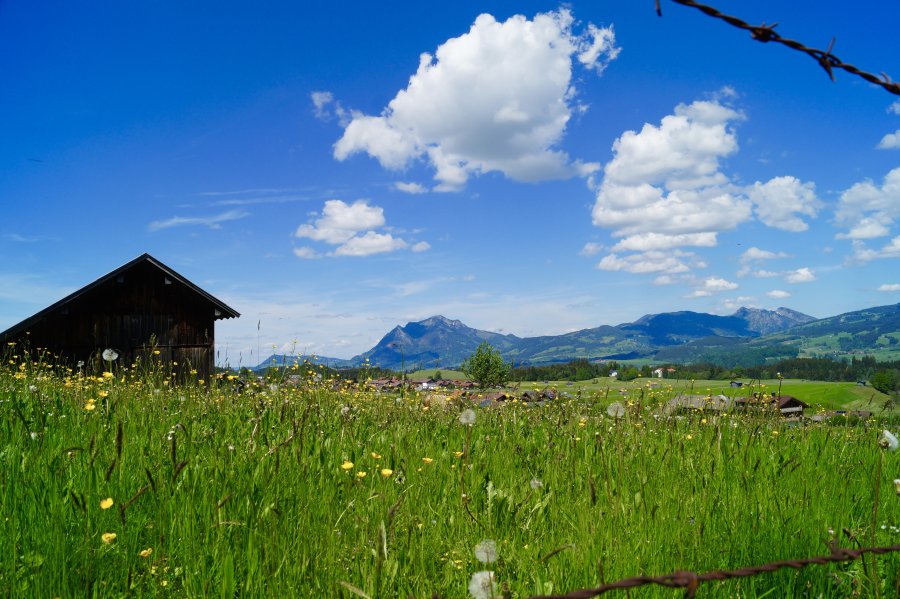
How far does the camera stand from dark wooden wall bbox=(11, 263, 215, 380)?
101ft

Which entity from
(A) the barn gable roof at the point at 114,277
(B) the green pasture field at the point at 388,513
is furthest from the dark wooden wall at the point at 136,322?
(B) the green pasture field at the point at 388,513

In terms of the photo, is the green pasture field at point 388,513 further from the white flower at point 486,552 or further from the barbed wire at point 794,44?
the barbed wire at point 794,44

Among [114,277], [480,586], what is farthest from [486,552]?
[114,277]

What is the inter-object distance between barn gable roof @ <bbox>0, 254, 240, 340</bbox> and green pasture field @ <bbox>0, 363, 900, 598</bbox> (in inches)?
1109

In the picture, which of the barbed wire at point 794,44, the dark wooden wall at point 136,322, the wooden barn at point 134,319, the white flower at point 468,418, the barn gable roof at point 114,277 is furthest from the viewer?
the dark wooden wall at point 136,322

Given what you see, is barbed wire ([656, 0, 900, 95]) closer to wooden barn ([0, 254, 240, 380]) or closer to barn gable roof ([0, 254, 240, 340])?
wooden barn ([0, 254, 240, 380])

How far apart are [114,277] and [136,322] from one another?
9.27ft

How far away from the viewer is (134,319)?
3259 centimetres

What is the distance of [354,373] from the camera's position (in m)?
12.0

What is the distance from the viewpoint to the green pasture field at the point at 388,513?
2955mm

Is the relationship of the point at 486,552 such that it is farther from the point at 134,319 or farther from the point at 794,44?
the point at 134,319

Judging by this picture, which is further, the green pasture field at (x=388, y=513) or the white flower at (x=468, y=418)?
the white flower at (x=468, y=418)

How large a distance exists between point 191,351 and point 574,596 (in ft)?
118

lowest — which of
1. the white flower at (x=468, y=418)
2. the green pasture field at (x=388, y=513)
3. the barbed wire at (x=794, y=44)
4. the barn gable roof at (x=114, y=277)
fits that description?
the green pasture field at (x=388, y=513)
